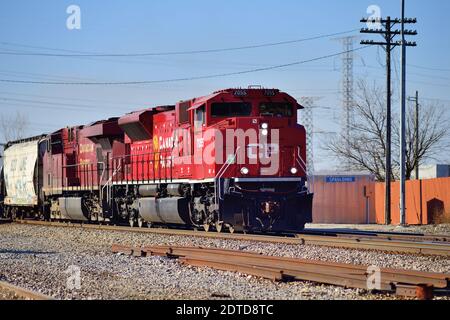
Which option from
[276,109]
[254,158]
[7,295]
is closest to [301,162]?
[254,158]

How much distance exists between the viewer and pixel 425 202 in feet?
111

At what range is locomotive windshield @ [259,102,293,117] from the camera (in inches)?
773

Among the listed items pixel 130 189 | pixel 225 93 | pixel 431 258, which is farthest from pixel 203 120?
pixel 431 258

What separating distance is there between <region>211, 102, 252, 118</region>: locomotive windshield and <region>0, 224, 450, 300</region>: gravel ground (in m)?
3.42

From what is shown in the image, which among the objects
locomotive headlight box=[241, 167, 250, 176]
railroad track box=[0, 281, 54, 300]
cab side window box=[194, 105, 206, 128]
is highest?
cab side window box=[194, 105, 206, 128]

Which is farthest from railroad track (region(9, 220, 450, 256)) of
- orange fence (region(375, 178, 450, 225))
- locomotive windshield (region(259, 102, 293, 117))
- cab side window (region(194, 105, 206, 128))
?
orange fence (region(375, 178, 450, 225))

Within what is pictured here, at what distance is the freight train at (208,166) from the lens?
62.4 feet

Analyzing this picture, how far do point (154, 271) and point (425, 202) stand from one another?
2390 cm

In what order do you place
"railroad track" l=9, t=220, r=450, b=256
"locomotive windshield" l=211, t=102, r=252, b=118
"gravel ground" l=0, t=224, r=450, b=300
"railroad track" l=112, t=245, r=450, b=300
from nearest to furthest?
"railroad track" l=112, t=245, r=450, b=300
"gravel ground" l=0, t=224, r=450, b=300
"railroad track" l=9, t=220, r=450, b=256
"locomotive windshield" l=211, t=102, r=252, b=118

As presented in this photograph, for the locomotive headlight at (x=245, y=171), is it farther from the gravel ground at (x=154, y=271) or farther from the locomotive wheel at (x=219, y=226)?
the gravel ground at (x=154, y=271)

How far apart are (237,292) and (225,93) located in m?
10.3

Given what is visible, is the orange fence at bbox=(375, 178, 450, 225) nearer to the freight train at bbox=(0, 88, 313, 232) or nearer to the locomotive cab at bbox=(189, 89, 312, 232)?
the locomotive cab at bbox=(189, 89, 312, 232)
